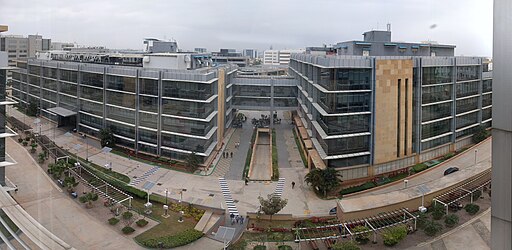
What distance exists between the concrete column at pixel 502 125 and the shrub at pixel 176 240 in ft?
10.8

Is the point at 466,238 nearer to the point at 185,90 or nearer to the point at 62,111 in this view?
the point at 185,90

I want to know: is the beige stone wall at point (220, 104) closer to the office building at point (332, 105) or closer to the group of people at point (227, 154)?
the office building at point (332, 105)

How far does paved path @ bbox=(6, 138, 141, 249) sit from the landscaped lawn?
9.5 inches

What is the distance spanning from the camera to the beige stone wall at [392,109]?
5895 millimetres

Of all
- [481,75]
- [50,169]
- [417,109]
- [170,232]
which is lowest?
[170,232]

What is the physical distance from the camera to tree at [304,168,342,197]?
539cm

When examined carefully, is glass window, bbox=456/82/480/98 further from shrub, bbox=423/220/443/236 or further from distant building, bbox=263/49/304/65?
distant building, bbox=263/49/304/65

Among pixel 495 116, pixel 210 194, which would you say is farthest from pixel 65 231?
pixel 495 116

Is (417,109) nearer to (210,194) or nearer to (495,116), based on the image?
(210,194)

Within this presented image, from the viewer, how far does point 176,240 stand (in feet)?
12.6

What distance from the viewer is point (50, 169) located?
580 cm

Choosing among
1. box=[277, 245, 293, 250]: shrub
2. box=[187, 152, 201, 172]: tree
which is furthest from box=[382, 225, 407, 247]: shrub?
box=[187, 152, 201, 172]: tree

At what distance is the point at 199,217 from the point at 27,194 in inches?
87.4

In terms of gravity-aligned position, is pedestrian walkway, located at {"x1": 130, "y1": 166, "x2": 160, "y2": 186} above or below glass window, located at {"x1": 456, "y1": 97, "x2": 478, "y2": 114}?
below
